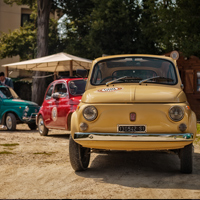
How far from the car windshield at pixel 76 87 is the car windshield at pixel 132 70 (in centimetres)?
418

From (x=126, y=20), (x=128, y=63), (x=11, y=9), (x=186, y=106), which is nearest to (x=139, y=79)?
(x=128, y=63)

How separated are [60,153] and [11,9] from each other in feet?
116

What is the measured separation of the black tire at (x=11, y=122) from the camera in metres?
15.1

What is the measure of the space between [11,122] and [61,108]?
3933 millimetres

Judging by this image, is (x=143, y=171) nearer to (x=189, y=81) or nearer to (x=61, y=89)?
(x=61, y=89)

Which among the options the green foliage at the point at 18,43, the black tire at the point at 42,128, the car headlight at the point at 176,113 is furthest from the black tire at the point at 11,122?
the green foliage at the point at 18,43

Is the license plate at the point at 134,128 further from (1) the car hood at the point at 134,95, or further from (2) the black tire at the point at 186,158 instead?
(2) the black tire at the point at 186,158

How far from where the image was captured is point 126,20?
83.4 ft

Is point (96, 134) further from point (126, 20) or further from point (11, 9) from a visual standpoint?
Answer: point (11, 9)

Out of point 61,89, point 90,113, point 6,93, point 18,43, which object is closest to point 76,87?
point 61,89

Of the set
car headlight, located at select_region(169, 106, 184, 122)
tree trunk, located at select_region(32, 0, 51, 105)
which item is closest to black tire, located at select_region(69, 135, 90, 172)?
car headlight, located at select_region(169, 106, 184, 122)

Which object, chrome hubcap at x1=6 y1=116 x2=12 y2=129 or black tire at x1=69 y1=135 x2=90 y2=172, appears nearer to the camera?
black tire at x1=69 y1=135 x2=90 y2=172

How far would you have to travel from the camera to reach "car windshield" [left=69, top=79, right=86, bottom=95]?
39.3 ft

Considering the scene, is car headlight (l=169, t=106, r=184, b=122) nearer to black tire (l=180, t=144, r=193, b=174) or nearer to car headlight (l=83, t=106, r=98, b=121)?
black tire (l=180, t=144, r=193, b=174)
